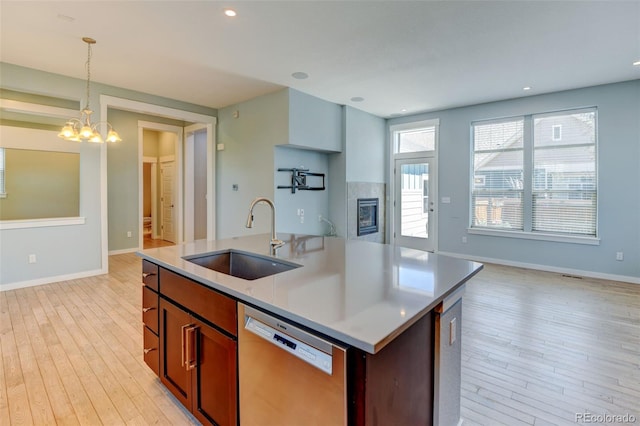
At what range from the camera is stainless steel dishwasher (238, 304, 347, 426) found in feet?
3.12

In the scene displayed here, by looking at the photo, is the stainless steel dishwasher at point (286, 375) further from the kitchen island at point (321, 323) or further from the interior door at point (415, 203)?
the interior door at point (415, 203)

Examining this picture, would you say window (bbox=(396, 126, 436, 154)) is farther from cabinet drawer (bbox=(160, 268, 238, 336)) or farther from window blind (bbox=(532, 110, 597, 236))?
cabinet drawer (bbox=(160, 268, 238, 336))

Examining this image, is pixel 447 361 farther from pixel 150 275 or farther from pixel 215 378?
pixel 150 275

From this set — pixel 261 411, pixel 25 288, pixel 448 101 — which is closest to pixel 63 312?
pixel 25 288

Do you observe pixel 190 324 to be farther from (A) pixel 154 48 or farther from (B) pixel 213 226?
(B) pixel 213 226

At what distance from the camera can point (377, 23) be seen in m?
2.93

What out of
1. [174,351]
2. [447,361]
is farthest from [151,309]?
[447,361]

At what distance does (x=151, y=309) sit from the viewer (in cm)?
197

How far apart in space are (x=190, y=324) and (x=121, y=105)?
4587 mm

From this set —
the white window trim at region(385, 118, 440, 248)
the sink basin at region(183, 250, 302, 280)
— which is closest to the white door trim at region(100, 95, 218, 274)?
the sink basin at region(183, 250, 302, 280)

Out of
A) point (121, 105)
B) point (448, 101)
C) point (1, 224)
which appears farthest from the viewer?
point (448, 101)

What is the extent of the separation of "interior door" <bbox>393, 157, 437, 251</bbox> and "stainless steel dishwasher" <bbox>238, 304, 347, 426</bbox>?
5.69 m

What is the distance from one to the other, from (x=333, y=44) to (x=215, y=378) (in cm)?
326

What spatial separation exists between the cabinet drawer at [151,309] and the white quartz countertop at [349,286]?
242 millimetres
